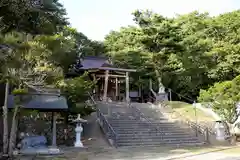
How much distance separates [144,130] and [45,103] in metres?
6.51

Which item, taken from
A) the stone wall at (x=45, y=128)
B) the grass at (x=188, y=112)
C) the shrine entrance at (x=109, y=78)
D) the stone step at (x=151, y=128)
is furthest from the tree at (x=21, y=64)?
the grass at (x=188, y=112)

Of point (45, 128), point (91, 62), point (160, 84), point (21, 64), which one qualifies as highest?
point (91, 62)

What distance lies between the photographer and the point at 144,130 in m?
17.0

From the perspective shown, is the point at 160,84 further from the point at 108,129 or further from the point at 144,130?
the point at 108,129

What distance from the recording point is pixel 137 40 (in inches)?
1046

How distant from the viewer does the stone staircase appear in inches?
615

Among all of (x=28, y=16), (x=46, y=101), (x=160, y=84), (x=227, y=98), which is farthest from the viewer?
(x=160, y=84)

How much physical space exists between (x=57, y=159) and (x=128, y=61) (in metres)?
17.7

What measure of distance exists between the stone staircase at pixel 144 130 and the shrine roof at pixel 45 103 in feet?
11.4

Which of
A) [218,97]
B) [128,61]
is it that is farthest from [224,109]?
[128,61]

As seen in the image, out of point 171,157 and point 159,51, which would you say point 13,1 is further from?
point 159,51

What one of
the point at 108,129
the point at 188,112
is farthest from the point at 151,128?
the point at 188,112

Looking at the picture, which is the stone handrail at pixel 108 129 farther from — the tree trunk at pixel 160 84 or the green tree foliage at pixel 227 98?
the tree trunk at pixel 160 84

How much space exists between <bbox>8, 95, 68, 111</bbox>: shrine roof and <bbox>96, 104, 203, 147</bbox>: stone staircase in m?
3.48
